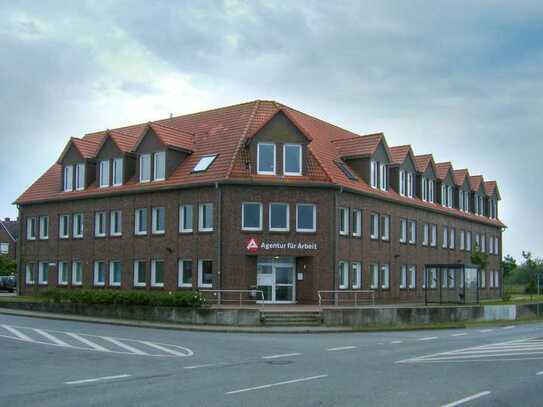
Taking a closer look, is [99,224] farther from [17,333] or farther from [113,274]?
[17,333]

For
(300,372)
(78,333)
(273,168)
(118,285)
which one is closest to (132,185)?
(118,285)

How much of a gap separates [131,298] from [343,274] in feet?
41.8

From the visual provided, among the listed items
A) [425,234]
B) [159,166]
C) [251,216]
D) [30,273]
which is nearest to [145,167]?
[159,166]

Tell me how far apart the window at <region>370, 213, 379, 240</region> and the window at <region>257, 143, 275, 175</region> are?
332 inches

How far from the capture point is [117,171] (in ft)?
142

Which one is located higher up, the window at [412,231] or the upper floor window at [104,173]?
the upper floor window at [104,173]

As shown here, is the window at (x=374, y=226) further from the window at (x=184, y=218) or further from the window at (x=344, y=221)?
the window at (x=184, y=218)

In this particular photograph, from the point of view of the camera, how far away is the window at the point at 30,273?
4794cm

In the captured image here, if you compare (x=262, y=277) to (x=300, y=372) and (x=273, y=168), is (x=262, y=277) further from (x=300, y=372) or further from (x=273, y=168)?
(x=300, y=372)

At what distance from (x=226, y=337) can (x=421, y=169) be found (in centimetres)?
2920

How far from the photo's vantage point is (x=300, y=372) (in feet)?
48.5

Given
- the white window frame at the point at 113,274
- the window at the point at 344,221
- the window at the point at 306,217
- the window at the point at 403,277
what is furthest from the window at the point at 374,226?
the white window frame at the point at 113,274

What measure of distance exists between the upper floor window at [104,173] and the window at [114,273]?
4.91 m

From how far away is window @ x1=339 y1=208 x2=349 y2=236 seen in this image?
128ft
